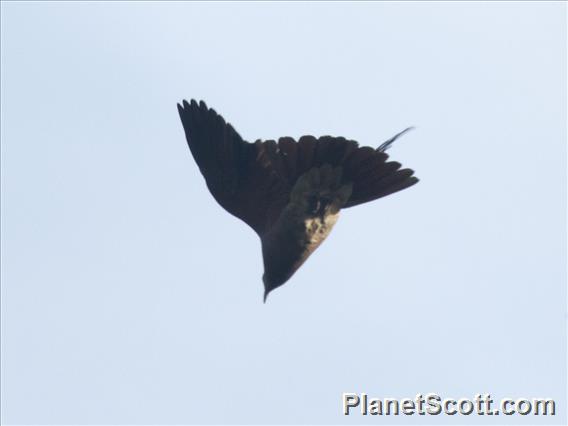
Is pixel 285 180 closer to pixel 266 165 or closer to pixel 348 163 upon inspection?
pixel 266 165

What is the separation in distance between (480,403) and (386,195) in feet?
8.83

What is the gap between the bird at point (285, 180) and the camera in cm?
838

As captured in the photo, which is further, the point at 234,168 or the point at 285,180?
the point at 234,168

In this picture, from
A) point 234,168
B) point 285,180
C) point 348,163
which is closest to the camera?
point 348,163

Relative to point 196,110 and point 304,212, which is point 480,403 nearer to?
point 304,212

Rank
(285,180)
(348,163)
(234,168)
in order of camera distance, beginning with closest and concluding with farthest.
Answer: (348,163) → (285,180) → (234,168)

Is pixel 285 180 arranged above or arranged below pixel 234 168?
below

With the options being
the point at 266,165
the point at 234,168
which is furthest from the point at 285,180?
the point at 234,168

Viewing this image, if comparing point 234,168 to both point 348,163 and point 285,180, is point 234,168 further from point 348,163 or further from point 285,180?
point 348,163

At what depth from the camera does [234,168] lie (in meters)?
8.96

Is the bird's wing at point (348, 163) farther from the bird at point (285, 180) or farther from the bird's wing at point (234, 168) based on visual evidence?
the bird's wing at point (234, 168)

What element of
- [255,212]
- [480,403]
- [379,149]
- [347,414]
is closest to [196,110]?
[255,212]

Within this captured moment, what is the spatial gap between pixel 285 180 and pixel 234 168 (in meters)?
0.50

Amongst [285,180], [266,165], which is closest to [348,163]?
[285,180]
